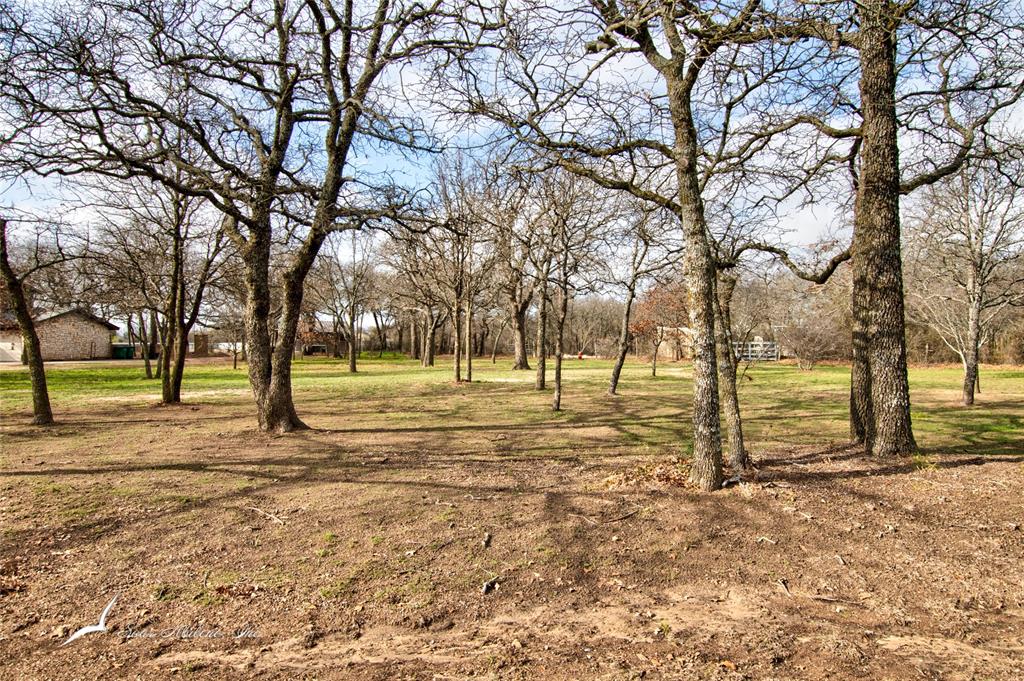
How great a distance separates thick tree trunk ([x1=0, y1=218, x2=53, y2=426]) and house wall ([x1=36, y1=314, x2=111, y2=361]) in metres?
44.0

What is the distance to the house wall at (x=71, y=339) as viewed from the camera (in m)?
45.5

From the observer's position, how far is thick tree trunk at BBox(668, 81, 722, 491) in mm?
5332

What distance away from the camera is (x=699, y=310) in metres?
5.37

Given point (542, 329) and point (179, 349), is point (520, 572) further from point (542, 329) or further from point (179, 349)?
point (179, 349)

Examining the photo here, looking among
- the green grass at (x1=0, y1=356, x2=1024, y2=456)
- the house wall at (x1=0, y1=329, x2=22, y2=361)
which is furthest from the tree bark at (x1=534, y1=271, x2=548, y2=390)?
the house wall at (x1=0, y1=329, x2=22, y2=361)

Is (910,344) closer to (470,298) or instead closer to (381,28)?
(470,298)

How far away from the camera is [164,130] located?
26.9ft

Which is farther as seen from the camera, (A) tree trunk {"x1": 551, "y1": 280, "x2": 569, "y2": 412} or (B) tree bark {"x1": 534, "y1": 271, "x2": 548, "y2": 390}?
(B) tree bark {"x1": 534, "y1": 271, "x2": 548, "y2": 390}

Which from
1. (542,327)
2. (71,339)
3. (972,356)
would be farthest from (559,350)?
(71,339)

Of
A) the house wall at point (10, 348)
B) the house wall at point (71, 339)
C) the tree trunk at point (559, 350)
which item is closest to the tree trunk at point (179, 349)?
the tree trunk at point (559, 350)

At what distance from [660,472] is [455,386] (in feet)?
49.4

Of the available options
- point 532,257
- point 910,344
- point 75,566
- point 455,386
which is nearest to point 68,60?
point 75,566

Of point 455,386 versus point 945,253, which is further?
point 455,386

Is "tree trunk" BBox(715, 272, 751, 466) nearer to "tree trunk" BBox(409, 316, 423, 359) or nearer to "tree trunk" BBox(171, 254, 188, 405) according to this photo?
"tree trunk" BBox(171, 254, 188, 405)
